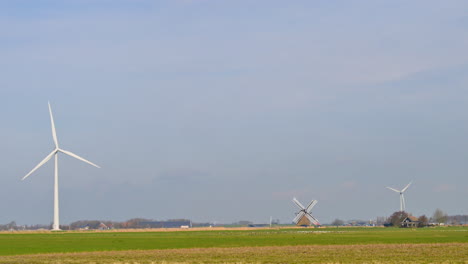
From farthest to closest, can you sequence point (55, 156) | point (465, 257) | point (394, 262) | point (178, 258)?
point (55, 156) → point (178, 258) → point (465, 257) → point (394, 262)

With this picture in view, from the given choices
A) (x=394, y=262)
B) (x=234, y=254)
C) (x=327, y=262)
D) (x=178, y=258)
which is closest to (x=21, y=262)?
(x=178, y=258)

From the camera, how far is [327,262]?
46500 millimetres

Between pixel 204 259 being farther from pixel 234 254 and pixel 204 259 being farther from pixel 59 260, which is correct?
pixel 59 260

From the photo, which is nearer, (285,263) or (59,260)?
(285,263)

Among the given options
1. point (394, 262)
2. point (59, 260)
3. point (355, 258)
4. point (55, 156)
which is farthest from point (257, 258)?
point (55, 156)

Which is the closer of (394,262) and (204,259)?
(394,262)

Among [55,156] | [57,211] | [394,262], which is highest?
[55,156]

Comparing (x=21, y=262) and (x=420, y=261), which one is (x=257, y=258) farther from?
(x=21, y=262)

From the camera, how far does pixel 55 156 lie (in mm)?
145875

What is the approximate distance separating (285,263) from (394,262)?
23.3 ft

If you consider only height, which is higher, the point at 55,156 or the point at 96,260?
the point at 55,156

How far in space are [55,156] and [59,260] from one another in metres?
97.3

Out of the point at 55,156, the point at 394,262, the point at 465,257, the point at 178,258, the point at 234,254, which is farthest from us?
the point at 55,156

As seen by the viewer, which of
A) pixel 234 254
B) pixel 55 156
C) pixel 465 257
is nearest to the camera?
pixel 465 257
